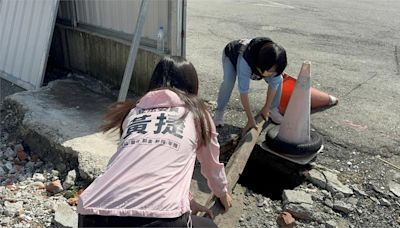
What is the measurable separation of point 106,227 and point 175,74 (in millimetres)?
841

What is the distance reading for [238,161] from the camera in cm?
343

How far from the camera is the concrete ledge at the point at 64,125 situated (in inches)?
146

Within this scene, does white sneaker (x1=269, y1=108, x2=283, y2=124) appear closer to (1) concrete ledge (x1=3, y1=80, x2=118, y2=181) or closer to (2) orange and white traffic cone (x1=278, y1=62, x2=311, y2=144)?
(2) orange and white traffic cone (x1=278, y1=62, x2=311, y2=144)

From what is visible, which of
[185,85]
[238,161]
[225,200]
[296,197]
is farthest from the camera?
[238,161]

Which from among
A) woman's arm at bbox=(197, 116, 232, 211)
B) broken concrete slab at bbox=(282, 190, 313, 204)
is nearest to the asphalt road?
broken concrete slab at bbox=(282, 190, 313, 204)

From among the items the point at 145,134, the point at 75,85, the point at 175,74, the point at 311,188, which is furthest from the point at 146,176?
the point at 75,85

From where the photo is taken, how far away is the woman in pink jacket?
1749 mm

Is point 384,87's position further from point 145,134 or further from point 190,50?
point 145,134

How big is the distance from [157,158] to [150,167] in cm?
5

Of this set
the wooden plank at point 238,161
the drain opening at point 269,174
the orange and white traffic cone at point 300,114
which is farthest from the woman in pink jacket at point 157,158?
the orange and white traffic cone at point 300,114

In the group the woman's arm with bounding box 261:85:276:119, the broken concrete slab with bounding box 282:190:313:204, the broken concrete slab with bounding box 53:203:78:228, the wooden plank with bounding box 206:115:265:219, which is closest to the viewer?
the wooden plank with bounding box 206:115:265:219

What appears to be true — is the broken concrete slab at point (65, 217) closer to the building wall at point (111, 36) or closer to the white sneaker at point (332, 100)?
the building wall at point (111, 36)

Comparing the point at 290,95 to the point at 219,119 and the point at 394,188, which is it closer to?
the point at 219,119

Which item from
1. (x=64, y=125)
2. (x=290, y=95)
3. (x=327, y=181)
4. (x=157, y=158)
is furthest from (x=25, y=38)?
(x=157, y=158)
